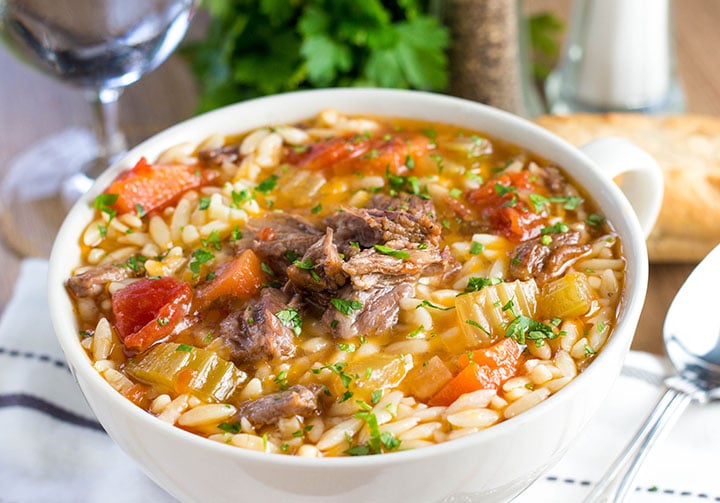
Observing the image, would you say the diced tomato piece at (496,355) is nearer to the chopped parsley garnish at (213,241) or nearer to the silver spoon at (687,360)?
the silver spoon at (687,360)

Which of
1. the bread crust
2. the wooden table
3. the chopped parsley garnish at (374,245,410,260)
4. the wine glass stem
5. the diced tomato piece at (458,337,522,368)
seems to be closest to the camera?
the diced tomato piece at (458,337,522,368)

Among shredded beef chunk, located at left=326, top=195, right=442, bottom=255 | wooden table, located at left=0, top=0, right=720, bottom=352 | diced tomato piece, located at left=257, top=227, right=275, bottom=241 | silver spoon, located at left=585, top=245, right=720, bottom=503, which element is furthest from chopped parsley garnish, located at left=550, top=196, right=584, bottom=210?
wooden table, located at left=0, top=0, right=720, bottom=352

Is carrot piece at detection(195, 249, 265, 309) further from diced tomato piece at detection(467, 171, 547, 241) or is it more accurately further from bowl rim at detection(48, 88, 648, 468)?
diced tomato piece at detection(467, 171, 547, 241)

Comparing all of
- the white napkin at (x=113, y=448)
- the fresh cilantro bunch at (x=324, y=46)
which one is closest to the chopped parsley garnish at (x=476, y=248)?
the white napkin at (x=113, y=448)

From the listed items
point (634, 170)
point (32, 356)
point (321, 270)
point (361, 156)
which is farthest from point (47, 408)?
point (634, 170)

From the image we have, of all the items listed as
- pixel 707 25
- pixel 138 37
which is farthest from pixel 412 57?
pixel 707 25

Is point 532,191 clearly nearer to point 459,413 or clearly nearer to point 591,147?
point 591,147

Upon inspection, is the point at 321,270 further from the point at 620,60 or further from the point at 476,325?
the point at 620,60
